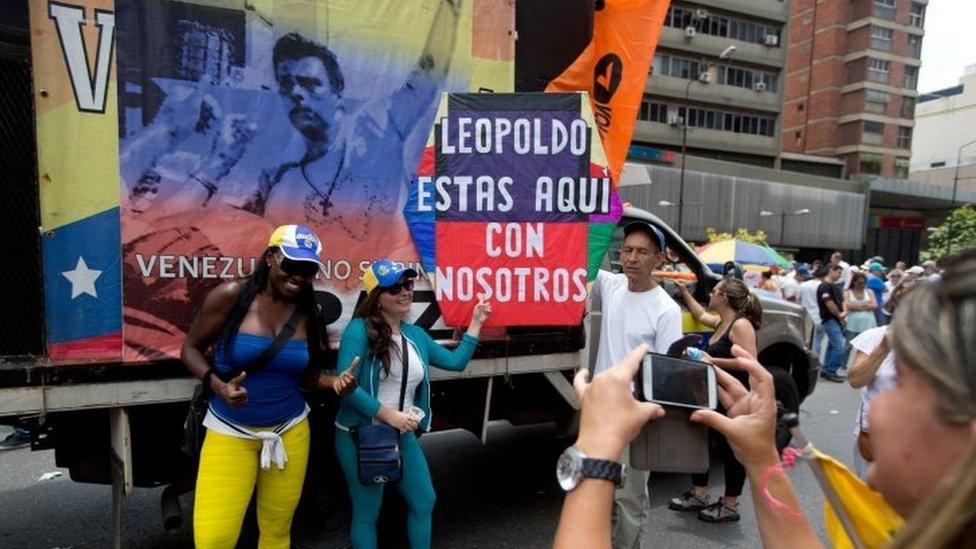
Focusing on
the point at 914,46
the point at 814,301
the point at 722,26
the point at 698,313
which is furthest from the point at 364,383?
the point at 914,46

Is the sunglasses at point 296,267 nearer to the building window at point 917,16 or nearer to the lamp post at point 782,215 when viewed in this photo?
the lamp post at point 782,215

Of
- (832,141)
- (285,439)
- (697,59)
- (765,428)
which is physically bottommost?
(285,439)

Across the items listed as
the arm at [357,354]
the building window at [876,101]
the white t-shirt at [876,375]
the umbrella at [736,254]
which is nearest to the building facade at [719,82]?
the building window at [876,101]

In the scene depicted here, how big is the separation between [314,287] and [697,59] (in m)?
47.6

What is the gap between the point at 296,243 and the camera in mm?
2633

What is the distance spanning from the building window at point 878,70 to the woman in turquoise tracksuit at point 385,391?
63066mm

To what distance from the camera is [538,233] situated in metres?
3.35

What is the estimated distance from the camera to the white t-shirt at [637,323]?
10.2 feet

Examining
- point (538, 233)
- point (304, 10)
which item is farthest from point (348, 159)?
point (538, 233)

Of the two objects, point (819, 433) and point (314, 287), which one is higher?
point (314, 287)

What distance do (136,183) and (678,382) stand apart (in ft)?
8.15

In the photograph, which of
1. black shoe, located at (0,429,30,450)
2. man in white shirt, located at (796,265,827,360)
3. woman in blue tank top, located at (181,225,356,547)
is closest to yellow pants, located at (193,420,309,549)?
woman in blue tank top, located at (181,225,356,547)

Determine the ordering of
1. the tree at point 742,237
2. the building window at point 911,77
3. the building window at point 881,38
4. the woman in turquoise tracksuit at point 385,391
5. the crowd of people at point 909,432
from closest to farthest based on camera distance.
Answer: the crowd of people at point 909,432, the woman in turquoise tracksuit at point 385,391, the tree at point 742,237, the building window at point 881,38, the building window at point 911,77

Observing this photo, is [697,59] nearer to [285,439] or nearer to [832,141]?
[832,141]
